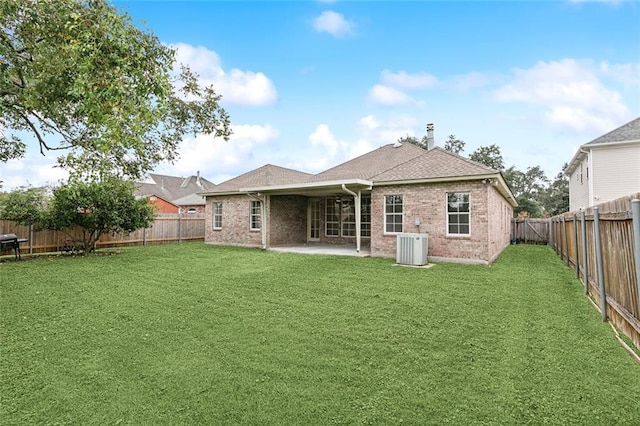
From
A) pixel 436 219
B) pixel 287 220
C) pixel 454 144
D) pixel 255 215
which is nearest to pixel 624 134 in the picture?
pixel 436 219

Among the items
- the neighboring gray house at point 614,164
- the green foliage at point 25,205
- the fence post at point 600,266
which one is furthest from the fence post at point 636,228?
the green foliage at point 25,205

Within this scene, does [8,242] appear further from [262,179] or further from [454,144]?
[454,144]

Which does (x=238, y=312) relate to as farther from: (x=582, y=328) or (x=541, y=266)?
(x=541, y=266)

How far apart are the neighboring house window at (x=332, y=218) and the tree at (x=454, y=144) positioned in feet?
97.8

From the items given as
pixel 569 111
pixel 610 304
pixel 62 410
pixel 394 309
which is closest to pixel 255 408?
pixel 62 410

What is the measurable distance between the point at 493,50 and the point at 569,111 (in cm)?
1177

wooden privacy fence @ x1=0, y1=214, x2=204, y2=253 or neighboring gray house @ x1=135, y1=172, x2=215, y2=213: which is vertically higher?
neighboring gray house @ x1=135, y1=172, x2=215, y2=213

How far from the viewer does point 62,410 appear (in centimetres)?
271

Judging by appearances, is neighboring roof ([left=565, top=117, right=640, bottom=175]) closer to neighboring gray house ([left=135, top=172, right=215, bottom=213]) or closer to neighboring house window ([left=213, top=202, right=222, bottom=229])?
neighboring house window ([left=213, top=202, right=222, bottom=229])

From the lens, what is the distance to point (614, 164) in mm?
14492

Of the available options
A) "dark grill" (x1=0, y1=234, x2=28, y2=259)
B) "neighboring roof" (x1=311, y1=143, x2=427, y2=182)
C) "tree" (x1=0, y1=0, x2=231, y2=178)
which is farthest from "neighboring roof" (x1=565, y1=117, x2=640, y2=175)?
"dark grill" (x1=0, y1=234, x2=28, y2=259)

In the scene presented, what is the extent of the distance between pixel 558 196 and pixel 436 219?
3342cm

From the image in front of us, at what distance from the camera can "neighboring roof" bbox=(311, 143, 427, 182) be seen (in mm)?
13809

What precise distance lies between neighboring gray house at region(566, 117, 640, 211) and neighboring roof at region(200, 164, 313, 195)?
42.0 ft
